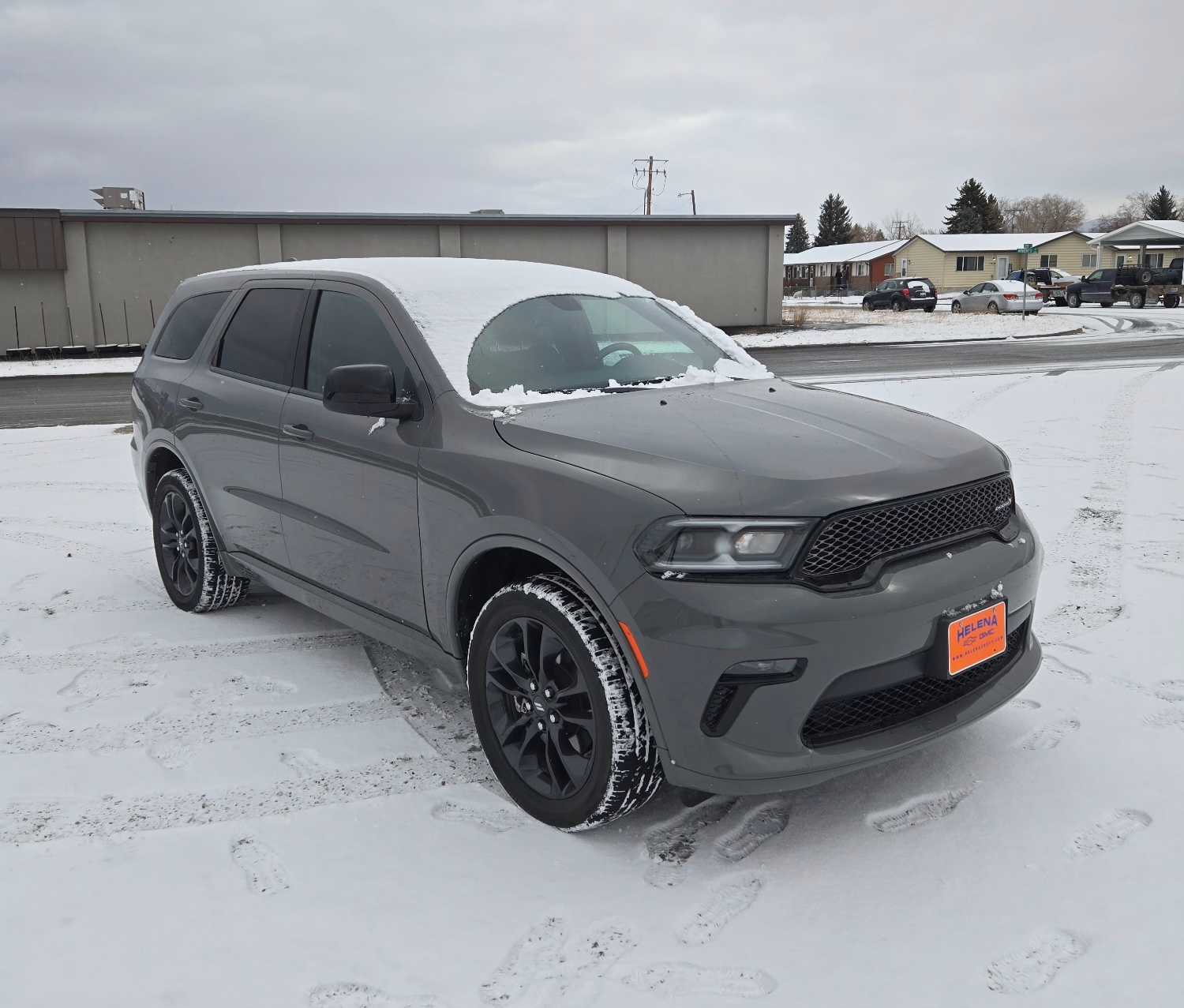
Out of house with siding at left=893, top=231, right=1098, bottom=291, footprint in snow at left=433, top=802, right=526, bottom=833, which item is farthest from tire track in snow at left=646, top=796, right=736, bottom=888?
house with siding at left=893, top=231, right=1098, bottom=291

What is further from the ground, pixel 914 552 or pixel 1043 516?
pixel 914 552

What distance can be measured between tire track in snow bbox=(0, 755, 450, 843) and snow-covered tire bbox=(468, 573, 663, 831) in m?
0.40

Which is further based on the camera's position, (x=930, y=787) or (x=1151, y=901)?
(x=930, y=787)

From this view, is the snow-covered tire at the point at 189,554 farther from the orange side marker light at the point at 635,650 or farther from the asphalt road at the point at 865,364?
the asphalt road at the point at 865,364

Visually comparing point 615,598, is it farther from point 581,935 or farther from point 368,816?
point 368,816

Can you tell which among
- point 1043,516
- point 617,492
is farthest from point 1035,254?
point 617,492

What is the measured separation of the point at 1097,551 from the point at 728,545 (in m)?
A: 3.91

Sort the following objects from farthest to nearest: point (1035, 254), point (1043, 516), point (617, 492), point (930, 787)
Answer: point (1035, 254), point (1043, 516), point (930, 787), point (617, 492)

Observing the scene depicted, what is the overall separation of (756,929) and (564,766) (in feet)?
2.46

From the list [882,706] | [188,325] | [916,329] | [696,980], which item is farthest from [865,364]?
[696,980]

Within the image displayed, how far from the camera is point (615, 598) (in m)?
2.70

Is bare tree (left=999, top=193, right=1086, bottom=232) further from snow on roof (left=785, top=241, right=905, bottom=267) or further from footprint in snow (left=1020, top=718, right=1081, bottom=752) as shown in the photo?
footprint in snow (left=1020, top=718, right=1081, bottom=752)

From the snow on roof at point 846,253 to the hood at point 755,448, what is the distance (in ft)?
253

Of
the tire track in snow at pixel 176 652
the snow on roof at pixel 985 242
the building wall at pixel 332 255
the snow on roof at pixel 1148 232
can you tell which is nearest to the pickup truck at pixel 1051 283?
the snow on roof at pixel 1148 232
